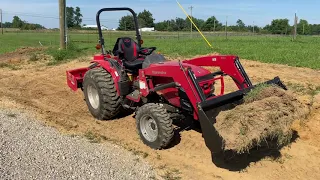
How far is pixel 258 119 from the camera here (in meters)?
4.54

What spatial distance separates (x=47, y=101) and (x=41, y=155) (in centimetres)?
376

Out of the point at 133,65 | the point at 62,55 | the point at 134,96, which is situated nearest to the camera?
the point at 134,96

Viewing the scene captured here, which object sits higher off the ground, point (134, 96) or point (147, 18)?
point (147, 18)

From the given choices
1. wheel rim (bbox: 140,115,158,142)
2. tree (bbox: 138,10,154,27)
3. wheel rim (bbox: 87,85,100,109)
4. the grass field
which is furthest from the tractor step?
tree (bbox: 138,10,154,27)

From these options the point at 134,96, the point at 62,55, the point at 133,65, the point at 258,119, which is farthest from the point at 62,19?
the point at 258,119

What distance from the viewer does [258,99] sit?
495 cm

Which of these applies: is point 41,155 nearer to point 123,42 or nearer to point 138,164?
point 138,164

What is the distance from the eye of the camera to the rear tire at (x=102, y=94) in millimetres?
6488

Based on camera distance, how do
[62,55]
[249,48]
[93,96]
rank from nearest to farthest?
[93,96] < [62,55] < [249,48]

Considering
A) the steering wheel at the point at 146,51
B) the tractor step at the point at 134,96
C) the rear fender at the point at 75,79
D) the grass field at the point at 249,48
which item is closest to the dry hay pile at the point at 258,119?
the tractor step at the point at 134,96

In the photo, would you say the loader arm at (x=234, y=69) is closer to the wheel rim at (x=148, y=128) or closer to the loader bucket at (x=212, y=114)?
the loader bucket at (x=212, y=114)

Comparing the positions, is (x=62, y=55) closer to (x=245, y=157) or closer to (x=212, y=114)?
(x=212, y=114)

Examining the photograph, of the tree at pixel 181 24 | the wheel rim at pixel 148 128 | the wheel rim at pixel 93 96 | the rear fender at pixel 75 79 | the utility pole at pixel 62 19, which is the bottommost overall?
the wheel rim at pixel 148 128

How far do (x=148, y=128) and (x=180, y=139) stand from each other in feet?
1.99
